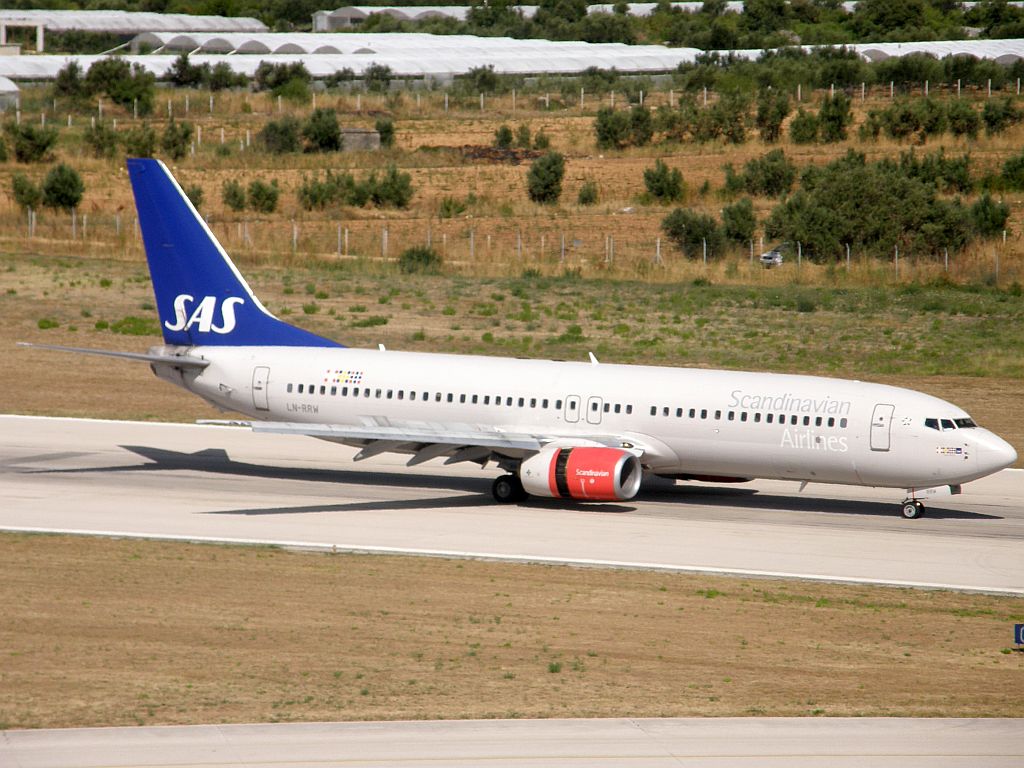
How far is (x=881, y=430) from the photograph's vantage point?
113 feet

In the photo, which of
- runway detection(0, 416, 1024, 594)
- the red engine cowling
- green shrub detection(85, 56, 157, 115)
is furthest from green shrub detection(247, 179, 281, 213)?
the red engine cowling

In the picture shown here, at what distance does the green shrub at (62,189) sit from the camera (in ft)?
279

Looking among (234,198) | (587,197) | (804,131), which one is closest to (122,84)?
(234,198)

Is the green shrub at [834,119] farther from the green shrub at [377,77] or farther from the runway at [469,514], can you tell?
the runway at [469,514]

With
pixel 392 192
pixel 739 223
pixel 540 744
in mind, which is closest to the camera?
pixel 540 744

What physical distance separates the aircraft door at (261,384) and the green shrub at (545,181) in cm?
5521

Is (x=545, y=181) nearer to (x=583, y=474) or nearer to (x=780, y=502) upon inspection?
(x=780, y=502)

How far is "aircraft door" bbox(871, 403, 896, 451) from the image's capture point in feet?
113

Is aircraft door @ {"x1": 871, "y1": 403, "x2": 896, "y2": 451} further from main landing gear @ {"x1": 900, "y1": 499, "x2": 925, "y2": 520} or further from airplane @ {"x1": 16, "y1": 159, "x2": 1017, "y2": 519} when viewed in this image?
main landing gear @ {"x1": 900, "y1": 499, "x2": 925, "y2": 520}

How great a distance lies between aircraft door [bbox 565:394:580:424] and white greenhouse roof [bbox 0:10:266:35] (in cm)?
14994

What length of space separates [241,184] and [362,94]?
35228 mm

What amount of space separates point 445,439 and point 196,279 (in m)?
9.60

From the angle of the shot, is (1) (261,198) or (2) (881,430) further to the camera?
(1) (261,198)

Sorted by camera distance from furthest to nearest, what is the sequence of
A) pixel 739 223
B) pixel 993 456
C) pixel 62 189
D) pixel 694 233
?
pixel 62 189, pixel 739 223, pixel 694 233, pixel 993 456
